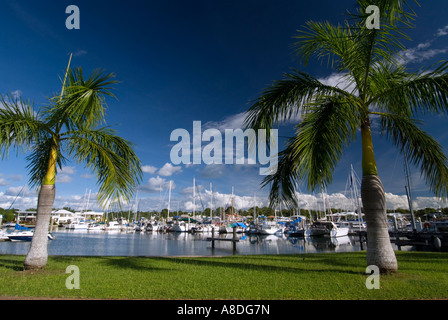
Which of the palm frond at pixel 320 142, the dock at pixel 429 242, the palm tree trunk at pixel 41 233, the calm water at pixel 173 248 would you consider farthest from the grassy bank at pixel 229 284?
the calm water at pixel 173 248

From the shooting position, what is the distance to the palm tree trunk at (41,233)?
29.5ft

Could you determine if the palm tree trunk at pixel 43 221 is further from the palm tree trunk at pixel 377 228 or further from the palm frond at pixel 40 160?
the palm tree trunk at pixel 377 228

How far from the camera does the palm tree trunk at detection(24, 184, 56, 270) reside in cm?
898

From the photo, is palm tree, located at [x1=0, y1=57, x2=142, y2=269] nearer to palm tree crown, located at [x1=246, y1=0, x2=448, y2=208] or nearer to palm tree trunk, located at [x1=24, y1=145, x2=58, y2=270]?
palm tree trunk, located at [x1=24, y1=145, x2=58, y2=270]

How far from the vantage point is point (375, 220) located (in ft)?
26.0

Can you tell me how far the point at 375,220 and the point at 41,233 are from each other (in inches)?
454

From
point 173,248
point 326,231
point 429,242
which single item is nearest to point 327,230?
point 326,231

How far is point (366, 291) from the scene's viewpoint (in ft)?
20.6

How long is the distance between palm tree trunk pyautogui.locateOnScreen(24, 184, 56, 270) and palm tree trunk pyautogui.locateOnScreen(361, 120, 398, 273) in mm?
11164

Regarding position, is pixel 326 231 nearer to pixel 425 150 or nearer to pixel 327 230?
pixel 327 230
